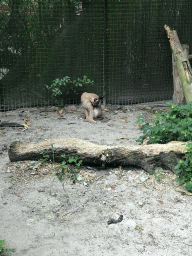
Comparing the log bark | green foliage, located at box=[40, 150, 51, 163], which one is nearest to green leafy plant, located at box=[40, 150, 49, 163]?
green foliage, located at box=[40, 150, 51, 163]

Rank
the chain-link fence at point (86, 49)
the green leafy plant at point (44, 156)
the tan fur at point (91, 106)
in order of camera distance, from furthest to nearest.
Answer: the chain-link fence at point (86, 49), the tan fur at point (91, 106), the green leafy plant at point (44, 156)

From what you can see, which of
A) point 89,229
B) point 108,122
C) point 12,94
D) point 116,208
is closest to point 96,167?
point 116,208

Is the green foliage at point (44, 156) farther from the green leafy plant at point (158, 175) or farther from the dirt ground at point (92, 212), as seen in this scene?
the green leafy plant at point (158, 175)

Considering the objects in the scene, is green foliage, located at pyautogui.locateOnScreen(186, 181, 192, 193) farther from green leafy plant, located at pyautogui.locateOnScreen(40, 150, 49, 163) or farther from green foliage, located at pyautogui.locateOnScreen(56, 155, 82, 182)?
green leafy plant, located at pyautogui.locateOnScreen(40, 150, 49, 163)

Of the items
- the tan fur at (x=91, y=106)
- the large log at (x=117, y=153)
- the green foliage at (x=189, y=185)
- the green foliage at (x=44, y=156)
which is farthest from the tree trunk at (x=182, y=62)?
the green foliage at (x=44, y=156)

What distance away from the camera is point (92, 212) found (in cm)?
302

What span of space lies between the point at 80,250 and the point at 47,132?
10.4ft

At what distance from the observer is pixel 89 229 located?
2.76 metres

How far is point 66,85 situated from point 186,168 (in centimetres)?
423

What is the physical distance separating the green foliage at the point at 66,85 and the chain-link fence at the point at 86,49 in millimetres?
23

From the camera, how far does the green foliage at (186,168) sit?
127 inches

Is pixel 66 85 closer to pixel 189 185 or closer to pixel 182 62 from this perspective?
pixel 182 62

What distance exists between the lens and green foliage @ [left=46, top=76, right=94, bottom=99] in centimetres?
668

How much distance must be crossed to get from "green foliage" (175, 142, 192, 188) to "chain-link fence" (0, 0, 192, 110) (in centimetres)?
399
